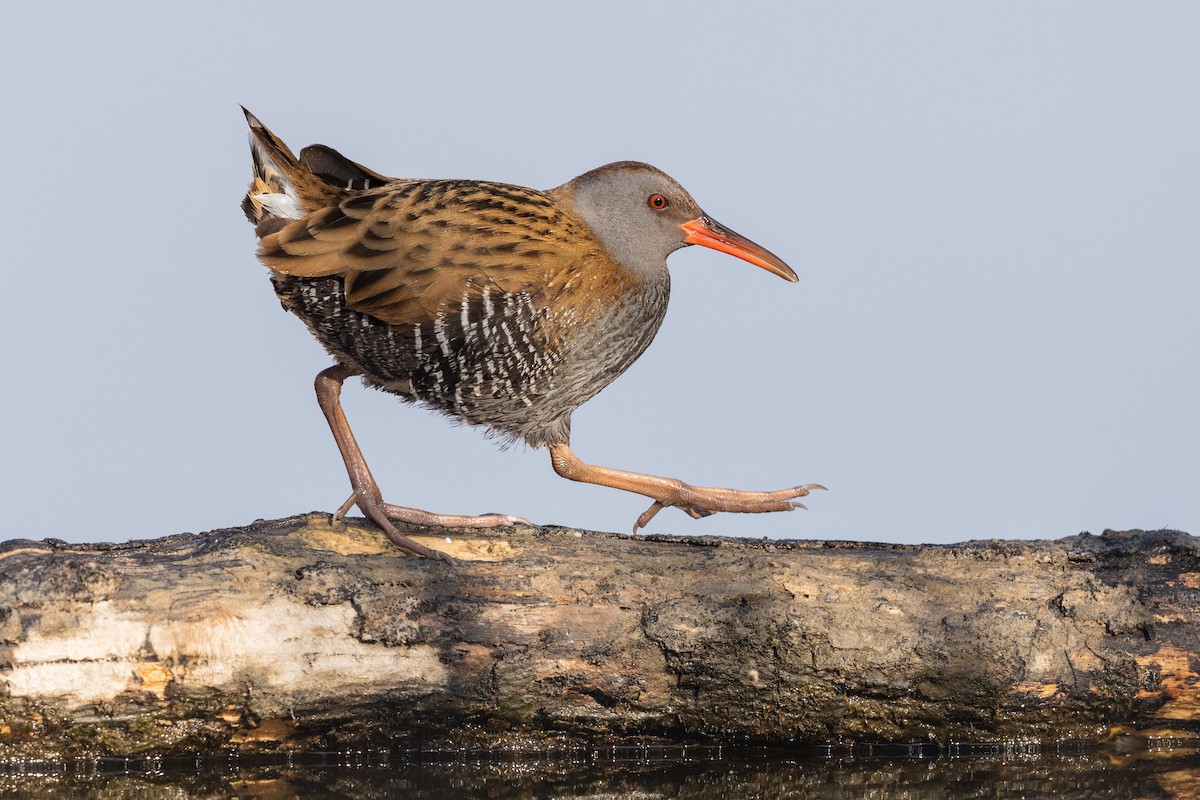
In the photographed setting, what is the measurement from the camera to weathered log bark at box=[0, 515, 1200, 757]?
15.9ft

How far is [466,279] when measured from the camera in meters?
5.52

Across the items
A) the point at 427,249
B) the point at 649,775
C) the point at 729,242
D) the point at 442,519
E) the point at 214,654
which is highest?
the point at 729,242

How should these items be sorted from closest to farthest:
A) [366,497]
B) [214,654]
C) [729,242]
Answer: [214,654] < [366,497] < [729,242]

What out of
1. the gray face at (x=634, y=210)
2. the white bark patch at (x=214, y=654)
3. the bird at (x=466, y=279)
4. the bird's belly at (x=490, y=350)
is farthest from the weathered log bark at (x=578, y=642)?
the gray face at (x=634, y=210)

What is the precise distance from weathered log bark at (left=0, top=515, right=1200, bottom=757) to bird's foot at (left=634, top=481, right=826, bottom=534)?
0.91m

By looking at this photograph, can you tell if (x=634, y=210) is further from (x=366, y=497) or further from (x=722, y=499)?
(x=366, y=497)

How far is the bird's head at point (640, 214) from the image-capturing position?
6012 millimetres

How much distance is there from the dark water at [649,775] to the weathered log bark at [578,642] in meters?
0.08

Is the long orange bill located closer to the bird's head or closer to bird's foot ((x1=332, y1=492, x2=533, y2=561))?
the bird's head

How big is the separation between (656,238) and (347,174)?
4.74 feet

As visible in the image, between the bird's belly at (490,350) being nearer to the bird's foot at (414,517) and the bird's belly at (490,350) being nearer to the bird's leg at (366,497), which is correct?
the bird's leg at (366,497)

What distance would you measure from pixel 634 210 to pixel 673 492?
138 centimetres

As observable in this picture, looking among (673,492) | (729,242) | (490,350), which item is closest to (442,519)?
(490,350)

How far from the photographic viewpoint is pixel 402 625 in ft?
16.5
